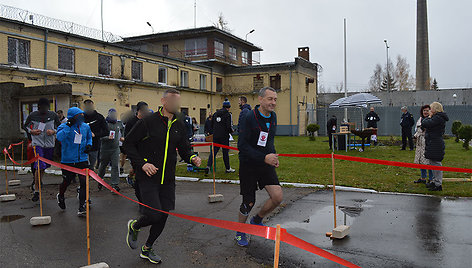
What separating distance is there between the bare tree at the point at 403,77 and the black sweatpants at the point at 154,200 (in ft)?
253

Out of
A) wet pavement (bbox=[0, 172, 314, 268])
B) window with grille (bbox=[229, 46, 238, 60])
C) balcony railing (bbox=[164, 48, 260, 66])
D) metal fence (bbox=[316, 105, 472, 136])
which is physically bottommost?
wet pavement (bbox=[0, 172, 314, 268])

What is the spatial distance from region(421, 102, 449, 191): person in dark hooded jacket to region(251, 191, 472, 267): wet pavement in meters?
0.94

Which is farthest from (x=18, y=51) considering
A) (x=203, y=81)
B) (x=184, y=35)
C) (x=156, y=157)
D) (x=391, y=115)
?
(x=391, y=115)

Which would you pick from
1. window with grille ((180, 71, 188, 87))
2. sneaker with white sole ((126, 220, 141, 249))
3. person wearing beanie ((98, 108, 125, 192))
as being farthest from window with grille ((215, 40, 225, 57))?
sneaker with white sole ((126, 220, 141, 249))

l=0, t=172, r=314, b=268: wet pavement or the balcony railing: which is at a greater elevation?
the balcony railing

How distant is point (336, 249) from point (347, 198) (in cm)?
315

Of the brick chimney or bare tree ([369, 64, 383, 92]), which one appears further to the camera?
bare tree ([369, 64, 383, 92])

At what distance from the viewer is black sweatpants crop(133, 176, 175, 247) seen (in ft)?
13.5

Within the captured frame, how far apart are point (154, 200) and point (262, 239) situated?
1.87 meters

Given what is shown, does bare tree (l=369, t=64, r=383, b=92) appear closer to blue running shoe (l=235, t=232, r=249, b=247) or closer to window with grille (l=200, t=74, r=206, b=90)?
window with grille (l=200, t=74, r=206, b=90)

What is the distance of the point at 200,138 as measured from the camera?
45.2 ft

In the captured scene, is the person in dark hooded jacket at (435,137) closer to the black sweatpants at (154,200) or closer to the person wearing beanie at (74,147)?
the black sweatpants at (154,200)

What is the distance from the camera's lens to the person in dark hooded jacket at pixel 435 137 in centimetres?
777

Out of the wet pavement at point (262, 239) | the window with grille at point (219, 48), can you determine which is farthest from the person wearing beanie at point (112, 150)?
the window with grille at point (219, 48)
